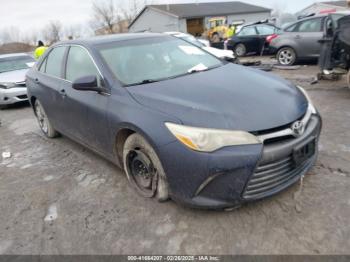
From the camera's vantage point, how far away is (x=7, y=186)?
12.1 ft

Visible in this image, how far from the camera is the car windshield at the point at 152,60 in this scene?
3104 mm

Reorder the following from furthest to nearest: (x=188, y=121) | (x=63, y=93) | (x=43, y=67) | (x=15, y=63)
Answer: (x=15, y=63) < (x=43, y=67) < (x=63, y=93) < (x=188, y=121)

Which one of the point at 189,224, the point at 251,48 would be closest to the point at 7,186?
the point at 189,224

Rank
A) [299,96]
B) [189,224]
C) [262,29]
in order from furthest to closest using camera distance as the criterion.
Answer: [262,29] < [299,96] < [189,224]

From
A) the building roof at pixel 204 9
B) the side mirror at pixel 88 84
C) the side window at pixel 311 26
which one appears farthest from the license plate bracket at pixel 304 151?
the building roof at pixel 204 9

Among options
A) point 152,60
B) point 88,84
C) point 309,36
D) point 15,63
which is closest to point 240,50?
point 309,36

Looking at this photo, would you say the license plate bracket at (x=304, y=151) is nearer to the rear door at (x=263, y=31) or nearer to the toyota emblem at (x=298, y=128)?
the toyota emblem at (x=298, y=128)

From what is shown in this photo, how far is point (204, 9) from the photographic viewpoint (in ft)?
136

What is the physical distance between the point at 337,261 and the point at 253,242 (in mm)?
573

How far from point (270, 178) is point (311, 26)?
27.4ft

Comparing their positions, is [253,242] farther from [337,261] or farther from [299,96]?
[299,96]

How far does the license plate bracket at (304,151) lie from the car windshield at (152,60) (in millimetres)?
1405

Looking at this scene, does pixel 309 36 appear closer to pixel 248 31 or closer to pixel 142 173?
pixel 248 31

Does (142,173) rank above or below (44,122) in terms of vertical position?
above
